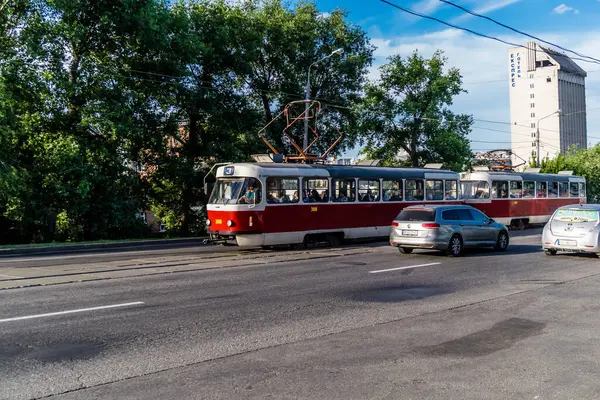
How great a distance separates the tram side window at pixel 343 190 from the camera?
860 inches

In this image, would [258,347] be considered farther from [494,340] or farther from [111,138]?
[111,138]

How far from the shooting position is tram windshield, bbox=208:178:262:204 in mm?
18969

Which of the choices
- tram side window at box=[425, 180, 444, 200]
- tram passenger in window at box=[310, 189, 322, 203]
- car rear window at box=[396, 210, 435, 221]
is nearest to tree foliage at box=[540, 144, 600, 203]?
tram side window at box=[425, 180, 444, 200]

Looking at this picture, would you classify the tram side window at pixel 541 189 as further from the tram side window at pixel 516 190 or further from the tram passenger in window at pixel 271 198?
the tram passenger in window at pixel 271 198

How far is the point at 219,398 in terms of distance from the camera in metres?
5.26

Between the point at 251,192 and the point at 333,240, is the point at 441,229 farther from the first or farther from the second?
the point at 251,192

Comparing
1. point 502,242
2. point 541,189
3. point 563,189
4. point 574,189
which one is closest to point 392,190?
point 502,242

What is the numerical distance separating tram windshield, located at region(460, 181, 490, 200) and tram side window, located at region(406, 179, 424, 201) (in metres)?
5.79

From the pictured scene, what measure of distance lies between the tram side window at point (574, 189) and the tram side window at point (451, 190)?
560 inches

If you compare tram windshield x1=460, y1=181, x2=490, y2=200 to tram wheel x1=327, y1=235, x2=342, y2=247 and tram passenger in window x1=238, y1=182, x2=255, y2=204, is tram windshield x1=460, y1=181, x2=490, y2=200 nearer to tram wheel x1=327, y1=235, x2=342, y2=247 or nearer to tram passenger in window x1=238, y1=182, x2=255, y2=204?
tram wheel x1=327, y1=235, x2=342, y2=247

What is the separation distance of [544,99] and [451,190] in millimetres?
144205

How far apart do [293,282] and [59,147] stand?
17.1 m

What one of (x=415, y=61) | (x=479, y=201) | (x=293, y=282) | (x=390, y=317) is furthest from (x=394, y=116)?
(x=390, y=317)

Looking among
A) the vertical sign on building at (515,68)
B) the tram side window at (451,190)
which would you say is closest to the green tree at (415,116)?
the tram side window at (451,190)
